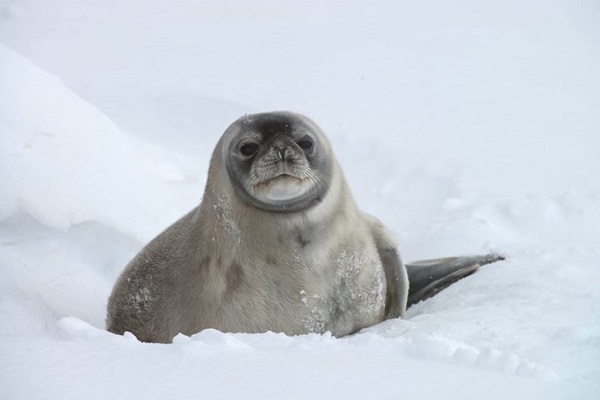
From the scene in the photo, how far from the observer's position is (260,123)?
426cm

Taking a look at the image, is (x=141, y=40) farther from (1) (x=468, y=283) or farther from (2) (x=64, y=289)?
(1) (x=468, y=283)

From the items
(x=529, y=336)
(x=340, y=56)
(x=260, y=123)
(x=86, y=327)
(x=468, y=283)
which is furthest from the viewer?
(x=340, y=56)

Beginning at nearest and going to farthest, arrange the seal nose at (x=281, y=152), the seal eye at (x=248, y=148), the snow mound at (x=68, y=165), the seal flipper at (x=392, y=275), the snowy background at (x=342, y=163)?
the snowy background at (x=342, y=163) < the seal nose at (x=281, y=152) < the seal eye at (x=248, y=148) < the seal flipper at (x=392, y=275) < the snow mound at (x=68, y=165)

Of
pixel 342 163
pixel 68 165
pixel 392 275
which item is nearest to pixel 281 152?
pixel 392 275

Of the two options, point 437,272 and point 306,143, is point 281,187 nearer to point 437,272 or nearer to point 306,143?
point 306,143

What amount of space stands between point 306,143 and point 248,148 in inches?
10.0

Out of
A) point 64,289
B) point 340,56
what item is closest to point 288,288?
point 64,289

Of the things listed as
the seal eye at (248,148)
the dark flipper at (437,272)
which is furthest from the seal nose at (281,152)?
the dark flipper at (437,272)

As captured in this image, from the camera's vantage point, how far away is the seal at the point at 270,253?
4.23 meters

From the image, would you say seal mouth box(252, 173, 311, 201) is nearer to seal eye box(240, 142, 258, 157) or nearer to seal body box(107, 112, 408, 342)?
seal body box(107, 112, 408, 342)

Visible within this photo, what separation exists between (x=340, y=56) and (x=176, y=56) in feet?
5.03

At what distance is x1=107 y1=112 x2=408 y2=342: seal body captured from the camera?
4.22m

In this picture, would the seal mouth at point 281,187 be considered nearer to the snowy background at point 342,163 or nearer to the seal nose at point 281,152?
the seal nose at point 281,152

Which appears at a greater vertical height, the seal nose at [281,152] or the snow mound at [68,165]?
the seal nose at [281,152]
